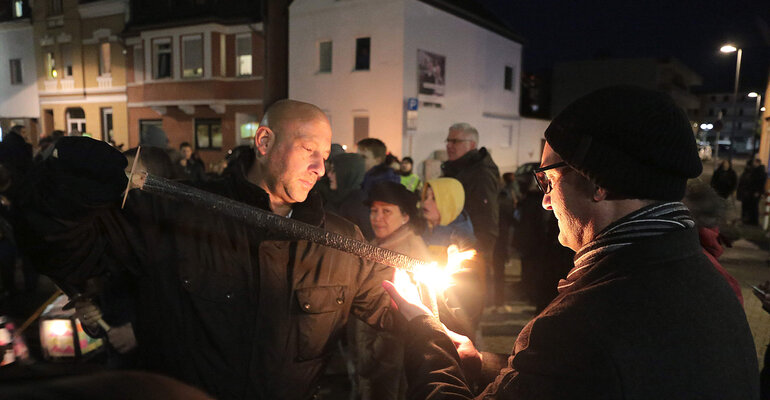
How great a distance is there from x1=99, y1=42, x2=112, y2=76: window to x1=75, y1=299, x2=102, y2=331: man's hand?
27.8 meters

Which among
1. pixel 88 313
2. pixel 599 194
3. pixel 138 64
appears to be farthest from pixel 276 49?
pixel 599 194

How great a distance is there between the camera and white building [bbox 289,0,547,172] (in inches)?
756

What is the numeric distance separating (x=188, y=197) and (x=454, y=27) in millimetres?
21780

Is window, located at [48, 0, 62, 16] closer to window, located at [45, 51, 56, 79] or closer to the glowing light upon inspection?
window, located at [45, 51, 56, 79]

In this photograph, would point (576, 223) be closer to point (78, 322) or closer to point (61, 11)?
point (78, 322)

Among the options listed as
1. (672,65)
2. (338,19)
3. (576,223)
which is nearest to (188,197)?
(576,223)

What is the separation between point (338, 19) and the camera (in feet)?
66.5

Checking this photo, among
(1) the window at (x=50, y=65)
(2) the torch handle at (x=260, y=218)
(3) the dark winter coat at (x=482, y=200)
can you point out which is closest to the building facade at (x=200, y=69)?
(1) the window at (x=50, y=65)

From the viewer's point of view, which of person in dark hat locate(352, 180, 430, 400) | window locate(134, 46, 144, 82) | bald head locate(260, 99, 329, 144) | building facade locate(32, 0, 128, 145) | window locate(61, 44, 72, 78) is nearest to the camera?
bald head locate(260, 99, 329, 144)

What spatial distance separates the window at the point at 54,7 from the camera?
28016 mm

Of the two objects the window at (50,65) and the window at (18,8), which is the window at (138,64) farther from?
the window at (18,8)

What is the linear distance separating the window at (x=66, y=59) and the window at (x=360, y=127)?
19.3m

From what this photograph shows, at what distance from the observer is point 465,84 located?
22844mm

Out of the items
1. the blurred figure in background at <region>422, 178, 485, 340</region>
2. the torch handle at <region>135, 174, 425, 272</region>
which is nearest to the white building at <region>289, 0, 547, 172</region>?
the blurred figure in background at <region>422, 178, 485, 340</region>
